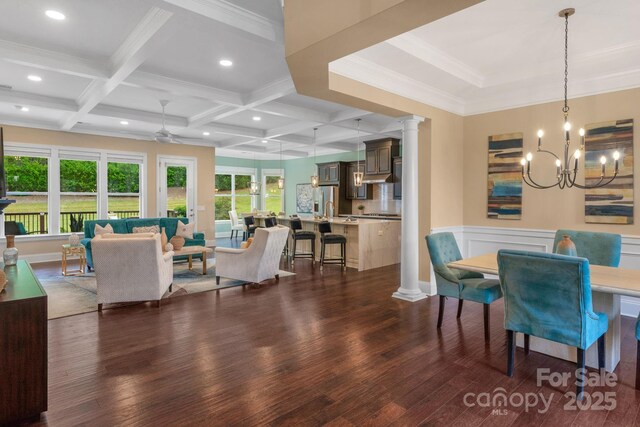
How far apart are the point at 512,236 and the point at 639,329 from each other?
8.19 feet

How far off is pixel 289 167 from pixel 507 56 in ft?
31.4

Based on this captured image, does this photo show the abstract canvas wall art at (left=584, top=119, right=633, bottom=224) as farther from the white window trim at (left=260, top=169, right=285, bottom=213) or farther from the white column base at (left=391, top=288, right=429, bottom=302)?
the white window trim at (left=260, top=169, right=285, bottom=213)

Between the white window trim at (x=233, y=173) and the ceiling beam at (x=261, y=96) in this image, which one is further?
the white window trim at (x=233, y=173)

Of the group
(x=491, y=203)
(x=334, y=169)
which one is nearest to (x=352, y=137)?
(x=334, y=169)

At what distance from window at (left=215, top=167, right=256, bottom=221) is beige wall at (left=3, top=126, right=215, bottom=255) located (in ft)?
7.95

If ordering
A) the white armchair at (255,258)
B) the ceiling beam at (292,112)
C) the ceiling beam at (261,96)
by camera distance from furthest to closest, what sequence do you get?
1. the ceiling beam at (292,112)
2. the white armchair at (255,258)
3. the ceiling beam at (261,96)

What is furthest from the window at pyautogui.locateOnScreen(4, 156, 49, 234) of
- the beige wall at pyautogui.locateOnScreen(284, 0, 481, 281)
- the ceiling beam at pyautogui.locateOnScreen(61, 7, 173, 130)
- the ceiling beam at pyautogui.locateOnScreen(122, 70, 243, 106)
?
the beige wall at pyautogui.locateOnScreen(284, 0, 481, 281)

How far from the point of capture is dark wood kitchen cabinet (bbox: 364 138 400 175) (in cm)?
871

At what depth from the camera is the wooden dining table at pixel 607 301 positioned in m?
2.41

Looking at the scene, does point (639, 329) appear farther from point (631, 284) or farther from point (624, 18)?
point (624, 18)

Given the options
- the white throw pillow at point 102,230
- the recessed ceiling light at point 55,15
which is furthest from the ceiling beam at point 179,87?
the white throw pillow at point 102,230

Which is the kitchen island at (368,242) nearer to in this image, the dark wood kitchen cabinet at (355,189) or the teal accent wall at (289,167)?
the dark wood kitchen cabinet at (355,189)

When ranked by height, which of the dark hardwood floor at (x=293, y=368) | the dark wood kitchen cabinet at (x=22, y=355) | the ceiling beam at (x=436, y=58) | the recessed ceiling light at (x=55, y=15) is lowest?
the dark hardwood floor at (x=293, y=368)

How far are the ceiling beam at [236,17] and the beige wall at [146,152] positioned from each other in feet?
22.0
